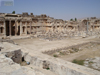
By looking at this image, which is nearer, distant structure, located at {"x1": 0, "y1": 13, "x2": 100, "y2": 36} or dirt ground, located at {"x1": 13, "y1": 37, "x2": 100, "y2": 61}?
dirt ground, located at {"x1": 13, "y1": 37, "x2": 100, "y2": 61}

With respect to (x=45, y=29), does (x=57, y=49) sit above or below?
below

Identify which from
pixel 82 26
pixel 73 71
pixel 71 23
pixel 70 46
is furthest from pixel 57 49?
pixel 82 26

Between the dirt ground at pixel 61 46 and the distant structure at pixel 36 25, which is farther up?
the distant structure at pixel 36 25

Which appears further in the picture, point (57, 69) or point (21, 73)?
point (57, 69)

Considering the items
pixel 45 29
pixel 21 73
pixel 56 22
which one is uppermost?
pixel 56 22

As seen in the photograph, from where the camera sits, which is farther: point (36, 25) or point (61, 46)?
point (36, 25)

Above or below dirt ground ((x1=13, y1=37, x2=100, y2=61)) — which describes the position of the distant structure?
above

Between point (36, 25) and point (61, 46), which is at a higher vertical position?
point (36, 25)

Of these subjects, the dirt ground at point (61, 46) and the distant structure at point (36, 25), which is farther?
the distant structure at point (36, 25)

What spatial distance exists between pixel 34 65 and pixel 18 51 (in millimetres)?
1851

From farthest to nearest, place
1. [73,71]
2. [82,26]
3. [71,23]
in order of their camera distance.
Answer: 1. [82,26]
2. [71,23]
3. [73,71]

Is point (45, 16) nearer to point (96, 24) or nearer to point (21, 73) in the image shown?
point (96, 24)

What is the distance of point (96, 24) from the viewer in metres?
37.4

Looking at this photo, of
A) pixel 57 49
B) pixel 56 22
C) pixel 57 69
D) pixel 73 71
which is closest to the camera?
pixel 73 71
